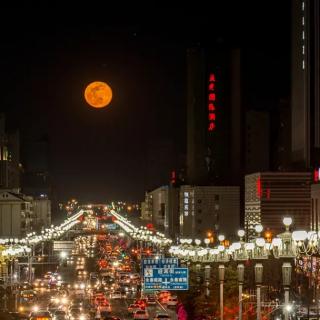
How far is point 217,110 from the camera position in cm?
11750

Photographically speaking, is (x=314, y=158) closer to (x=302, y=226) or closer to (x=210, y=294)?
(x=302, y=226)

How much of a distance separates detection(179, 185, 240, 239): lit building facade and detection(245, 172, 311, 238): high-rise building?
1787cm

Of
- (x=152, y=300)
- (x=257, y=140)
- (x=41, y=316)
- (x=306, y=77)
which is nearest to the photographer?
(x=41, y=316)

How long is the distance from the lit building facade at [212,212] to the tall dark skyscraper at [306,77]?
73.0ft

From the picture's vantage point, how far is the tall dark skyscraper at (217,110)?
117m

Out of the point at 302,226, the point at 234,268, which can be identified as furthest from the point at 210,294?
the point at 302,226

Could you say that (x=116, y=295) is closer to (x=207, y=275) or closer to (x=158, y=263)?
(x=207, y=275)

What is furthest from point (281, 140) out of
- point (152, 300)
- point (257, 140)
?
point (152, 300)

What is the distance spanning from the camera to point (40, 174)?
200 m

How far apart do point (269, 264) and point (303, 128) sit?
4368cm

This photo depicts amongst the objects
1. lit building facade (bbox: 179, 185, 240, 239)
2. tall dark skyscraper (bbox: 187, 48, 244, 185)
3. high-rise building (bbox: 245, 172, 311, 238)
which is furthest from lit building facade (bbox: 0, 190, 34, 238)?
high-rise building (bbox: 245, 172, 311, 238)

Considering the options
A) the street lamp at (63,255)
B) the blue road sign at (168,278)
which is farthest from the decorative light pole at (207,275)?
the street lamp at (63,255)

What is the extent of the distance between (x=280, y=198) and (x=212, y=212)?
22493 millimetres

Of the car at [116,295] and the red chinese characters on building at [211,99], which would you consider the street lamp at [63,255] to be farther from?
the car at [116,295]
